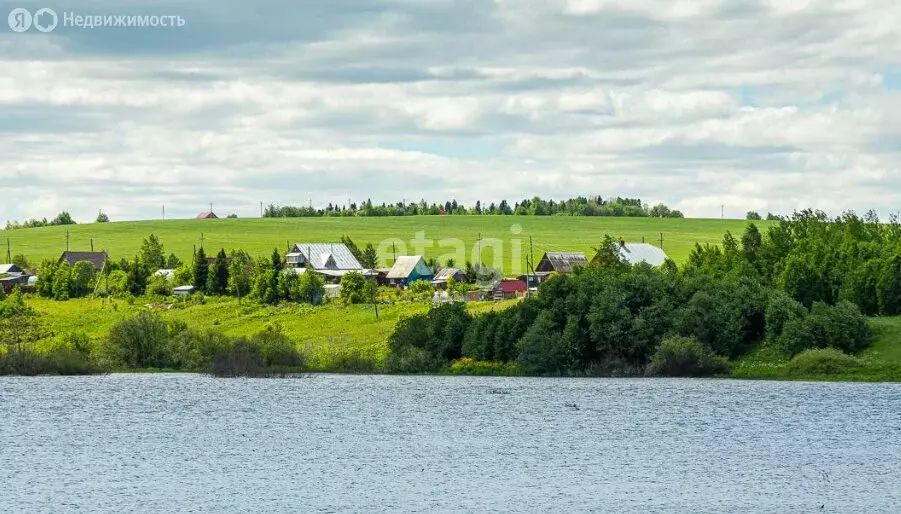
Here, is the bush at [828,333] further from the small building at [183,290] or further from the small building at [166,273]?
the small building at [166,273]

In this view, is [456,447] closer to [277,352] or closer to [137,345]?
[277,352]

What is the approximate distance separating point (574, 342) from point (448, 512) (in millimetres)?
63973

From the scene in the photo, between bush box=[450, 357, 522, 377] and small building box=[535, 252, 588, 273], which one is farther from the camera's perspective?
small building box=[535, 252, 588, 273]

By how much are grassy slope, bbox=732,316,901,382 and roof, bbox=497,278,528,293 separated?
6837 centimetres

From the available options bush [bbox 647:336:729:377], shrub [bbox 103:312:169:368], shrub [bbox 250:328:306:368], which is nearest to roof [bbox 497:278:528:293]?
shrub [bbox 250:328:306:368]

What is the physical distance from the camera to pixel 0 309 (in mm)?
159375

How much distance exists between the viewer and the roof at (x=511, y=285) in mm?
179375

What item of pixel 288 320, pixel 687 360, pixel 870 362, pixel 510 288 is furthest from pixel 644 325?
pixel 510 288

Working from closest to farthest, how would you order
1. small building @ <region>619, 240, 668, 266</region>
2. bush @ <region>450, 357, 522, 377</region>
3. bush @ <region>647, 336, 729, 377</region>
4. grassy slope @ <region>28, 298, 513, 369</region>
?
1. bush @ <region>647, 336, 729, 377</region>
2. bush @ <region>450, 357, 522, 377</region>
3. grassy slope @ <region>28, 298, 513, 369</region>
4. small building @ <region>619, 240, 668, 266</region>

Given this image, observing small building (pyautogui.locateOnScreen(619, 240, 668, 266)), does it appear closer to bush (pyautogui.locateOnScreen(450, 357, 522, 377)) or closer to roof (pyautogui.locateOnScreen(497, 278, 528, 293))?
roof (pyautogui.locateOnScreen(497, 278, 528, 293))

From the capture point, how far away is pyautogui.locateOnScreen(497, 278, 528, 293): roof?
179 metres

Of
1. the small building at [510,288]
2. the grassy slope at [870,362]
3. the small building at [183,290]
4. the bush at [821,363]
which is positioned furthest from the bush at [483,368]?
the small building at [183,290]

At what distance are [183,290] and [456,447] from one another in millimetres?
117683

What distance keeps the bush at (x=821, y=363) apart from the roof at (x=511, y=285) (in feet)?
242
